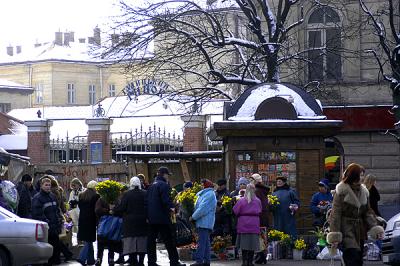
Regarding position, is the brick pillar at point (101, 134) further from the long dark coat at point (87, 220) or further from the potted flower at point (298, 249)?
the potted flower at point (298, 249)

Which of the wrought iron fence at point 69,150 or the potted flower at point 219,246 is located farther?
the wrought iron fence at point 69,150

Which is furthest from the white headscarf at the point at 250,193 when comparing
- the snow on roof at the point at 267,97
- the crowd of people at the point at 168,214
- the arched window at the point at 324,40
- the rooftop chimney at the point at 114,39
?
the arched window at the point at 324,40

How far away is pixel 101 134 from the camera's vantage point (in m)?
44.9

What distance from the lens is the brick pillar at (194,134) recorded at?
42500mm

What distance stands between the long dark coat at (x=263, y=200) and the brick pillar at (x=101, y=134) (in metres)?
22.8

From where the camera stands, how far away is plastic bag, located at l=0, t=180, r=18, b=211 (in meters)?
22.6

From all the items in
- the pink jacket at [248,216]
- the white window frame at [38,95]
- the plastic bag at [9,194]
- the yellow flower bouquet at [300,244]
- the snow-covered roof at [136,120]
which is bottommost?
the yellow flower bouquet at [300,244]

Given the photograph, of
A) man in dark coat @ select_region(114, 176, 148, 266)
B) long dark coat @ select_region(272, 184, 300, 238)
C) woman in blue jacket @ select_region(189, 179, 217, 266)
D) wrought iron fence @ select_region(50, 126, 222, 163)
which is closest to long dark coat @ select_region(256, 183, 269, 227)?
long dark coat @ select_region(272, 184, 300, 238)

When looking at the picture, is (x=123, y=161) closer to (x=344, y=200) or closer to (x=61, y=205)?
(x=61, y=205)

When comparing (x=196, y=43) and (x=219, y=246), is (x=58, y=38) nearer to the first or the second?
(x=196, y=43)

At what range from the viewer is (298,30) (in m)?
36.7

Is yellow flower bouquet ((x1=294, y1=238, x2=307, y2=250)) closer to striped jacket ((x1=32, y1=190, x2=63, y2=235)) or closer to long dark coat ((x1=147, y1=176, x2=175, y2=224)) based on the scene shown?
long dark coat ((x1=147, y1=176, x2=175, y2=224))

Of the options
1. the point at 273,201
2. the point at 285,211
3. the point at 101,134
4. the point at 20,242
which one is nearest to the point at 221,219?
the point at 273,201

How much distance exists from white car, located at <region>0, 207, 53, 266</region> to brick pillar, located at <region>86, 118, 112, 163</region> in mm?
24868
